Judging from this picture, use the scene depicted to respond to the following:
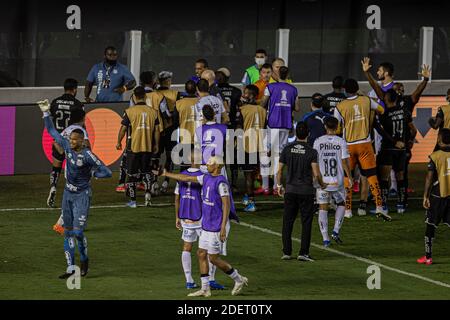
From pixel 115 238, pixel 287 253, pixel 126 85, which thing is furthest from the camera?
pixel 126 85

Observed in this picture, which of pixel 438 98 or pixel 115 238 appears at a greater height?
pixel 438 98

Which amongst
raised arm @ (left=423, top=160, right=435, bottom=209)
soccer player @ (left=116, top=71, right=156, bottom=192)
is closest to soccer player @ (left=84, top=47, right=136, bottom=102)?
soccer player @ (left=116, top=71, right=156, bottom=192)

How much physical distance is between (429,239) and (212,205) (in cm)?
412

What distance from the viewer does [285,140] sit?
26.3 metres

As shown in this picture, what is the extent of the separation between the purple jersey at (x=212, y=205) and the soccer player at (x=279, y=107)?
7.47 m

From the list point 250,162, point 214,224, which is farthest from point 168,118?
point 214,224

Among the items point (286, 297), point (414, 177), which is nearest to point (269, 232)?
point (286, 297)

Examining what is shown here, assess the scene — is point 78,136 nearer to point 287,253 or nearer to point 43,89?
point 287,253

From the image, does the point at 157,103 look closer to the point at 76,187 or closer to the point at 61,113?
the point at 61,113

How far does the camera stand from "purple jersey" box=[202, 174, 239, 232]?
18.4m

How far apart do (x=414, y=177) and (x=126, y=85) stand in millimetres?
6302

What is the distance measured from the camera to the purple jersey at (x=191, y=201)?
1883 cm

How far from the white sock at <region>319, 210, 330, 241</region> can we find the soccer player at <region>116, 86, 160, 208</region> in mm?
4056

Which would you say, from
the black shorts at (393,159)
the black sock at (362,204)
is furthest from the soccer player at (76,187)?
the black shorts at (393,159)
